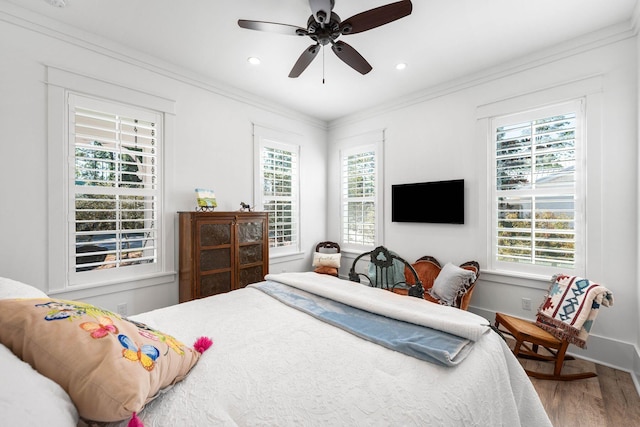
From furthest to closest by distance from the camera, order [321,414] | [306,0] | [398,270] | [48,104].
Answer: [398,270], [48,104], [306,0], [321,414]

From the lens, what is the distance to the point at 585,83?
101 inches

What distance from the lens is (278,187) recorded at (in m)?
4.16

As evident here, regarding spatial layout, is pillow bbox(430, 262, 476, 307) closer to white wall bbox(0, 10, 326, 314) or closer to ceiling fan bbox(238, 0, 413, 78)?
white wall bbox(0, 10, 326, 314)

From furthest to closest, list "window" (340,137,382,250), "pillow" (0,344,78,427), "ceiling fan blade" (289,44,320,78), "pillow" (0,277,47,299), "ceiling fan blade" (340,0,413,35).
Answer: "window" (340,137,382,250) < "ceiling fan blade" (289,44,320,78) < "ceiling fan blade" (340,0,413,35) < "pillow" (0,277,47,299) < "pillow" (0,344,78,427)

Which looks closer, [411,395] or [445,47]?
[411,395]

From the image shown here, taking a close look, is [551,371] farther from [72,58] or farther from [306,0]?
[72,58]

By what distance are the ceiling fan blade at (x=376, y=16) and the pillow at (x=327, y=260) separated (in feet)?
9.88

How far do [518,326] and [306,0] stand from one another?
3.17m

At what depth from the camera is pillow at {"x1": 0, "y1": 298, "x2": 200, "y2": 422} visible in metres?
0.72

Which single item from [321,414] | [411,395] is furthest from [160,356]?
[411,395]

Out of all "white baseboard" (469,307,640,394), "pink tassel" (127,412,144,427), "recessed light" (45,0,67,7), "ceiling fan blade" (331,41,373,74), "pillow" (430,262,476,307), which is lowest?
"white baseboard" (469,307,640,394)

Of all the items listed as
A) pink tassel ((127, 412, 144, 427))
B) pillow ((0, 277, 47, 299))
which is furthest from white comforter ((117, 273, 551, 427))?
pillow ((0, 277, 47, 299))

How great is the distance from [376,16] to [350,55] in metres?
0.44

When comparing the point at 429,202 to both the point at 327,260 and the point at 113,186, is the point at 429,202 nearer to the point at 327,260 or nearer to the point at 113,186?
the point at 327,260
